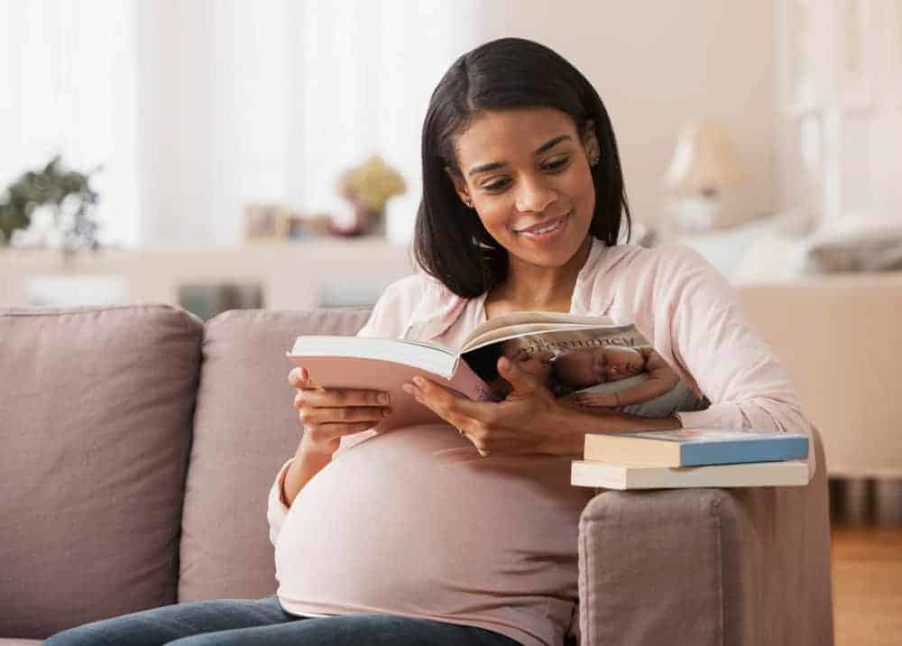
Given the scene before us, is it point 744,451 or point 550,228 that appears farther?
point 550,228

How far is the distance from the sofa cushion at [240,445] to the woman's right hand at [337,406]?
378mm

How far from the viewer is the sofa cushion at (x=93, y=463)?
2.17 meters

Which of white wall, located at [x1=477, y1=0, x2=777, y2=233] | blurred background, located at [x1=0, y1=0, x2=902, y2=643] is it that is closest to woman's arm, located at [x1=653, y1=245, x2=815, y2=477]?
blurred background, located at [x1=0, y1=0, x2=902, y2=643]

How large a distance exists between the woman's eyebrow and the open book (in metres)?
0.31

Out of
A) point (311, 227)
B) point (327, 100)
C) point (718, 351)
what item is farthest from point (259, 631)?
point (327, 100)

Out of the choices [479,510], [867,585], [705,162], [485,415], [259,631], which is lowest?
[867,585]

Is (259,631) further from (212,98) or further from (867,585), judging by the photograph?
(212,98)

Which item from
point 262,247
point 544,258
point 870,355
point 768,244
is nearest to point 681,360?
point 544,258

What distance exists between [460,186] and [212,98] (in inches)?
203

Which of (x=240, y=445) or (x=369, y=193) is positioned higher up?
(x=369, y=193)

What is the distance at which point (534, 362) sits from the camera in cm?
162

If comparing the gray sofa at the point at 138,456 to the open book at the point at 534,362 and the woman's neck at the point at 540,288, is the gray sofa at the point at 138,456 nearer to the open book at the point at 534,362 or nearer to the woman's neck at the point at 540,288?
the woman's neck at the point at 540,288

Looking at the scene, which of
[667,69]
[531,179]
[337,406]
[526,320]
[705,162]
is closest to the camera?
[526,320]

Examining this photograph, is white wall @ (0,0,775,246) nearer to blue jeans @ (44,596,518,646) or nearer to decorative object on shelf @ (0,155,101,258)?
decorative object on shelf @ (0,155,101,258)
